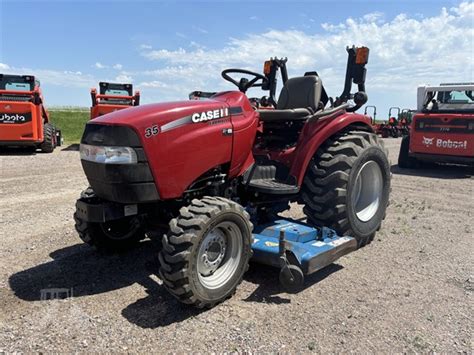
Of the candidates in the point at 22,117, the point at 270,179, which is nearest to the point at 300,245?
the point at 270,179

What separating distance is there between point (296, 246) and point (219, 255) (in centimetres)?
64

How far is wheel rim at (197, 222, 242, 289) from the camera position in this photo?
3037 mm

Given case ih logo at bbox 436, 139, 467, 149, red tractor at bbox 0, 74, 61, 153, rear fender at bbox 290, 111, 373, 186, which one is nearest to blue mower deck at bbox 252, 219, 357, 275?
rear fender at bbox 290, 111, 373, 186

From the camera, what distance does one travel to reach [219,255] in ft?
10.5

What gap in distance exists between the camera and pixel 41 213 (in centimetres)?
550

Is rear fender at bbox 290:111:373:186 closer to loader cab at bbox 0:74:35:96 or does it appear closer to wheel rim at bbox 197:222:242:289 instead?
wheel rim at bbox 197:222:242:289

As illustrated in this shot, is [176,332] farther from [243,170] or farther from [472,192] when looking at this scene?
[472,192]

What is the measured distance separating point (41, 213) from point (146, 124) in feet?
10.9

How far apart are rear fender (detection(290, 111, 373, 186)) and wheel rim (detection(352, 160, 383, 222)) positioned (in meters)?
0.59

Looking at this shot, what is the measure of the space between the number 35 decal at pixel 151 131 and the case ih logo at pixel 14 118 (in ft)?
32.5

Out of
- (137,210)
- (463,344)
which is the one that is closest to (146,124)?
(137,210)

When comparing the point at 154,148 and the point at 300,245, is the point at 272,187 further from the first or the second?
the point at 154,148

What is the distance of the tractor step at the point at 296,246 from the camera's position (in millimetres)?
3254

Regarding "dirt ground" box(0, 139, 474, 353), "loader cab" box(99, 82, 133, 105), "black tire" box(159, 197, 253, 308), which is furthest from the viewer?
"loader cab" box(99, 82, 133, 105)
